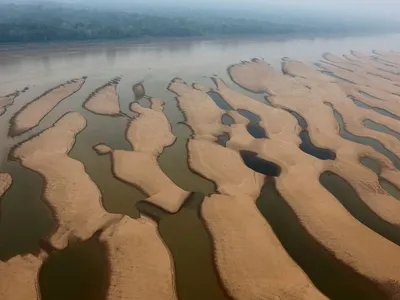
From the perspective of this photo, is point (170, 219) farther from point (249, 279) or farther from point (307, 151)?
point (307, 151)

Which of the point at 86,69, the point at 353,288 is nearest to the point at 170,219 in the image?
the point at 353,288

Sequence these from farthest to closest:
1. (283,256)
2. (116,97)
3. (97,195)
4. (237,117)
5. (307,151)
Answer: (116,97), (237,117), (307,151), (97,195), (283,256)

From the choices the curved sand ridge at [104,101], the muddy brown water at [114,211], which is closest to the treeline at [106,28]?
the muddy brown water at [114,211]

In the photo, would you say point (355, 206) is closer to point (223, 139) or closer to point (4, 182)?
point (223, 139)

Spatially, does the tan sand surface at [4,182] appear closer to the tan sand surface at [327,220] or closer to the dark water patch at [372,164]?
the tan sand surface at [327,220]

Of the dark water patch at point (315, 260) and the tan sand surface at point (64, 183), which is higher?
the tan sand surface at point (64, 183)

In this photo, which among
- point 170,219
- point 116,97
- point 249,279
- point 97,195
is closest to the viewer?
point 249,279
